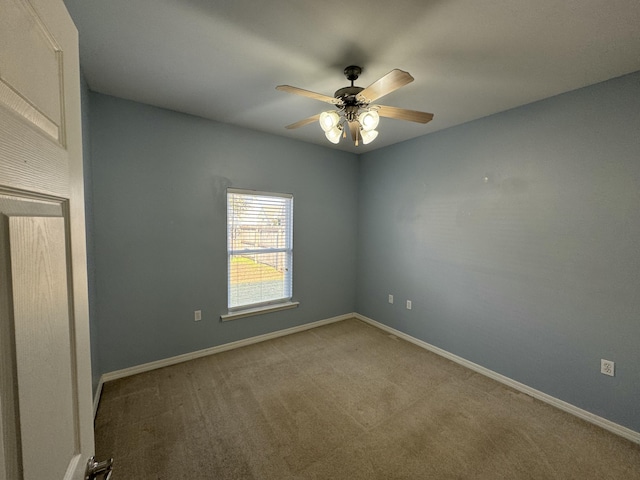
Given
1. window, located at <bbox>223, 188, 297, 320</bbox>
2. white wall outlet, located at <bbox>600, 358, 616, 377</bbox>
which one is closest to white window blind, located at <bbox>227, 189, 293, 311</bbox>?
window, located at <bbox>223, 188, 297, 320</bbox>

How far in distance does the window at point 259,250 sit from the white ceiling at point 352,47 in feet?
3.83

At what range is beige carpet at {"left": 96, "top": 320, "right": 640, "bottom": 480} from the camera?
5.46ft

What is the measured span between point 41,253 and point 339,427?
210cm

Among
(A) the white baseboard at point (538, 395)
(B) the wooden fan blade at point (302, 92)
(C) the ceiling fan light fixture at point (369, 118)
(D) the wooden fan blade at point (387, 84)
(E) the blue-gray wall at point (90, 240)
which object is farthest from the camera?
(E) the blue-gray wall at point (90, 240)

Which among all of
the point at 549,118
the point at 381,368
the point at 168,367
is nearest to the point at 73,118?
the point at 168,367

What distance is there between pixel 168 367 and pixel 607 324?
383cm

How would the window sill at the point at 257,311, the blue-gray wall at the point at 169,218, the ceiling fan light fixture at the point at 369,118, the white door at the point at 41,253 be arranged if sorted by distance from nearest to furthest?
the white door at the point at 41,253
the ceiling fan light fixture at the point at 369,118
the blue-gray wall at the point at 169,218
the window sill at the point at 257,311

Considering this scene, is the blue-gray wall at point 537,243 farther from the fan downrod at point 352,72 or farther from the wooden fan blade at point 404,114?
the fan downrod at point 352,72

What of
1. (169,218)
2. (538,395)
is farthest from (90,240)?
(538,395)

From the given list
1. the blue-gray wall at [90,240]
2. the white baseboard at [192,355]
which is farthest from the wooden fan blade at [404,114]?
the white baseboard at [192,355]

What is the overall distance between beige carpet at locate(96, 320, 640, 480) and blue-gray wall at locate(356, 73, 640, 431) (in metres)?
0.34

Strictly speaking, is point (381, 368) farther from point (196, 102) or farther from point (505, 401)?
point (196, 102)

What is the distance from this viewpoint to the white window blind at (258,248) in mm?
3141

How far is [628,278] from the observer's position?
1952mm
